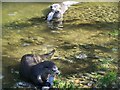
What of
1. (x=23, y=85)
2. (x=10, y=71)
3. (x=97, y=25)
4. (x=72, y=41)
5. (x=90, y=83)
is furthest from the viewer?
(x=97, y=25)

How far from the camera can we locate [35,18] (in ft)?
32.2

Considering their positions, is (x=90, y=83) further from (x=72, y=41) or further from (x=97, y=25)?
(x=97, y=25)

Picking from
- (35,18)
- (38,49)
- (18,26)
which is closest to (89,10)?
(35,18)

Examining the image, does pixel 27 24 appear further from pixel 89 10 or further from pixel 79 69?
pixel 79 69

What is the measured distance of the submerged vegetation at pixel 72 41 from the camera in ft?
21.6

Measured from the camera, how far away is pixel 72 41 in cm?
823

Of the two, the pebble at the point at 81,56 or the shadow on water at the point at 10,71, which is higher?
the pebble at the point at 81,56

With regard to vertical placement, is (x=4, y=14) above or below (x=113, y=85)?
above

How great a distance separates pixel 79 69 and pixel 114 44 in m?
1.44

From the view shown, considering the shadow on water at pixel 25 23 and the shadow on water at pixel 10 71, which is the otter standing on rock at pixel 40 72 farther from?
the shadow on water at pixel 25 23

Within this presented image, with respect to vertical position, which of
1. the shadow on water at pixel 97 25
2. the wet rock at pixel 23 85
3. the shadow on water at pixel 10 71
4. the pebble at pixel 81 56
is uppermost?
the shadow on water at pixel 97 25

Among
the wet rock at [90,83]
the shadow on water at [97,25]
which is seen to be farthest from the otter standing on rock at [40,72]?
the shadow on water at [97,25]

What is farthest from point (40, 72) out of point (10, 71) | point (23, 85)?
point (10, 71)

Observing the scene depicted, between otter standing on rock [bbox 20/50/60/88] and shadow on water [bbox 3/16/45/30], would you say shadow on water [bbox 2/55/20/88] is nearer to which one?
otter standing on rock [bbox 20/50/60/88]
